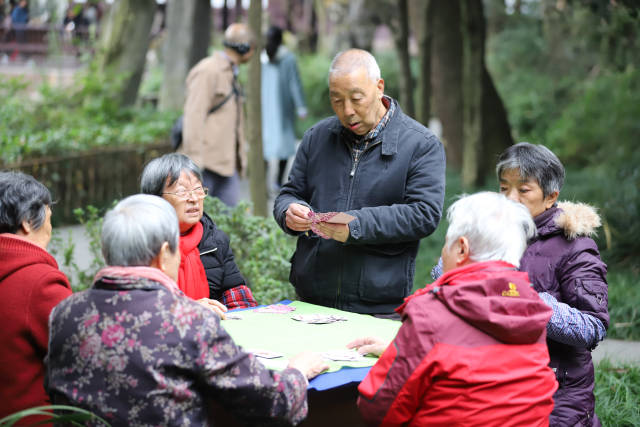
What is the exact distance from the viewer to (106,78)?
1320 centimetres

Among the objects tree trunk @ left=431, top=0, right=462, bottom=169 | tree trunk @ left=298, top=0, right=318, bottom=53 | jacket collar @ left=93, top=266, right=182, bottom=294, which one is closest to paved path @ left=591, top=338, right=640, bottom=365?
jacket collar @ left=93, top=266, right=182, bottom=294

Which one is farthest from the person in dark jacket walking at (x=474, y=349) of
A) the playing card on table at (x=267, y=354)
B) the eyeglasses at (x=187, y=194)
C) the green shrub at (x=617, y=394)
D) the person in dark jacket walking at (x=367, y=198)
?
the green shrub at (x=617, y=394)

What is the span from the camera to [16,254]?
3043 millimetres

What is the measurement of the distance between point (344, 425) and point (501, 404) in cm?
75

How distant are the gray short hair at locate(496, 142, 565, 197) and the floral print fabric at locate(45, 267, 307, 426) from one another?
5.12 ft

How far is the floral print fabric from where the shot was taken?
239 cm

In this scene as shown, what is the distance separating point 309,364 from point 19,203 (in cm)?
136

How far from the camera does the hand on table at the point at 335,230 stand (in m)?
3.58

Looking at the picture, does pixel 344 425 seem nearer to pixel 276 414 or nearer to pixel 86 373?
pixel 276 414

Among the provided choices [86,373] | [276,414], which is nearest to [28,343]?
[86,373]

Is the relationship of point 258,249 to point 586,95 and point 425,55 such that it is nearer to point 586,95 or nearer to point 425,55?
point 425,55

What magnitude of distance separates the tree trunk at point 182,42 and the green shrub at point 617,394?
446 inches

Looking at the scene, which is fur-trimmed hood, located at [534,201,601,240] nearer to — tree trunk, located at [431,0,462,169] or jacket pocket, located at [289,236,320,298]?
jacket pocket, located at [289,236,320,298]

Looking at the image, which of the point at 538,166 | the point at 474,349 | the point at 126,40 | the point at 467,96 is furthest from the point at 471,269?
the point at 126,40
